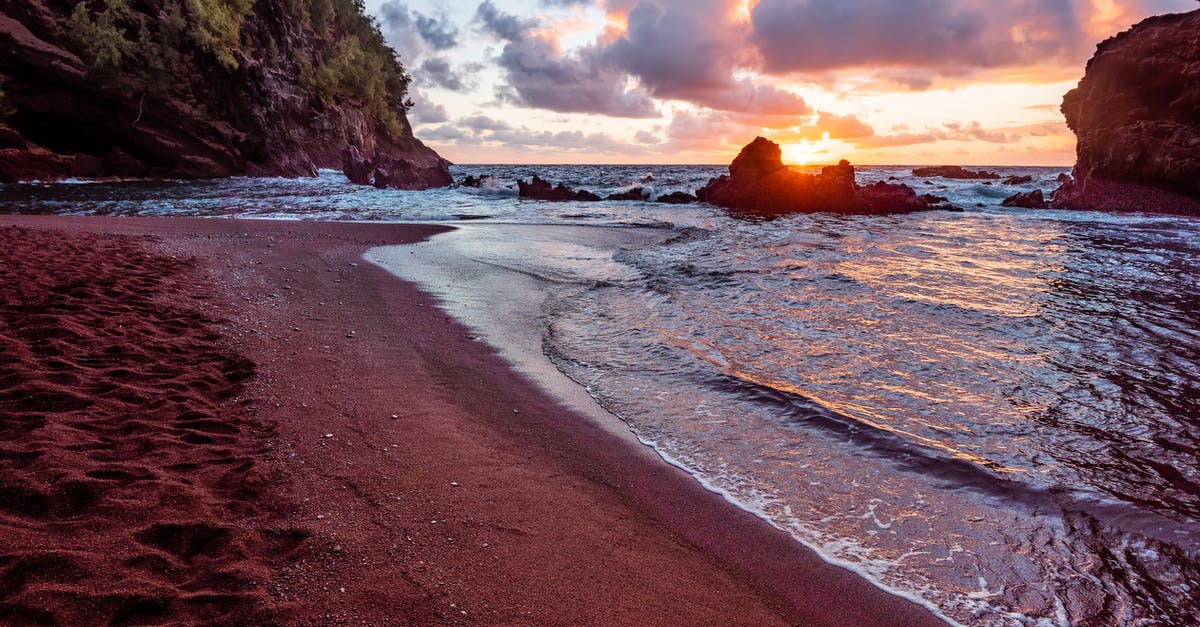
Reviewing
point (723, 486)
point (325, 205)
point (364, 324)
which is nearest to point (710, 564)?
point (723, 486)

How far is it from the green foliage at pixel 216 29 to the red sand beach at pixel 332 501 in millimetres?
49389

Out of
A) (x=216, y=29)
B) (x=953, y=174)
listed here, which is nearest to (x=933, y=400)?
(x=216, y=29)

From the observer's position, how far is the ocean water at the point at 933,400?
10.2ft

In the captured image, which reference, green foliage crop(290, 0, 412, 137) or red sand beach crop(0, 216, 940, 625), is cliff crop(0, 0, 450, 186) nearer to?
green foliage crop(290, 0, 412, 137)

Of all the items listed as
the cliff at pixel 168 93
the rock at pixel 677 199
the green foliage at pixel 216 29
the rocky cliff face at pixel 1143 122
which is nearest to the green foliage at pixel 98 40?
the cliff at pixel 168 93

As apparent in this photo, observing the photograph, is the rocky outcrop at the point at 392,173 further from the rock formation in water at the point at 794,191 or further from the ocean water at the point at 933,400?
the ocean water at the point at 933,400

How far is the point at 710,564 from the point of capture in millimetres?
3008

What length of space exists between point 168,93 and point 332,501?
5129cm

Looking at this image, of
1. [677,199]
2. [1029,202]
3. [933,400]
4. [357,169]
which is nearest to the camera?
[933,400]

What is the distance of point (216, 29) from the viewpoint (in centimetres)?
4478

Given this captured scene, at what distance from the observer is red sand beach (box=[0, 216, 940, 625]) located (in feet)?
7.95

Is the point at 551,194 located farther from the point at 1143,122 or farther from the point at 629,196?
the point at 1143,122

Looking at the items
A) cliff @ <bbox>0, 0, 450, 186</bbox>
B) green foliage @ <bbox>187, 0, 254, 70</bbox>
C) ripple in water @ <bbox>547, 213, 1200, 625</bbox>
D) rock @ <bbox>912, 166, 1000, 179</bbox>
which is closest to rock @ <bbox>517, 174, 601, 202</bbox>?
cliff @ <bbox>0, 0, 450, 186</bbox>

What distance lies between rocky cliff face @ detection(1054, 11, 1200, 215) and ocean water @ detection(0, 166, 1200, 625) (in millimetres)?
15811
